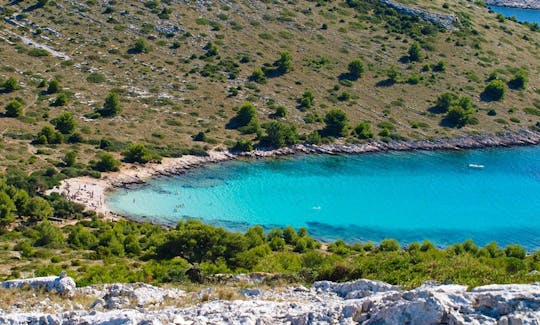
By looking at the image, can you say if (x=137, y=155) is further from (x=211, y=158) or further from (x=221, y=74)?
(x=221, y=74)

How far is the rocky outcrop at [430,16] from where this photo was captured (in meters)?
140

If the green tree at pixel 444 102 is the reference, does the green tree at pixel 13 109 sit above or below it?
below

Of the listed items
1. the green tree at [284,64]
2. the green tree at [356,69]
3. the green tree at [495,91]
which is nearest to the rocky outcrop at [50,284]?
the green tree at [284,64]

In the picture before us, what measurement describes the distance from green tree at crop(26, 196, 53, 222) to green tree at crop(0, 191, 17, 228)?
5.52 ft

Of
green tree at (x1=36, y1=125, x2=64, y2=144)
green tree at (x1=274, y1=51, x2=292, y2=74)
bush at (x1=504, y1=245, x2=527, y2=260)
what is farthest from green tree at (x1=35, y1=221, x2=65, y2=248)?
green tree at (x1=274, y1=51, x2=292, y2=74)

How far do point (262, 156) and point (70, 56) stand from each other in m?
39.2

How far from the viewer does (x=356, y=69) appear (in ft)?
401

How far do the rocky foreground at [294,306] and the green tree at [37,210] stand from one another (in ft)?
108

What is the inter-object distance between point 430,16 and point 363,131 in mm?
46608

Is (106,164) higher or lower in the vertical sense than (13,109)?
higher

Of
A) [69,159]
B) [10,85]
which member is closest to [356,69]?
[69,159]

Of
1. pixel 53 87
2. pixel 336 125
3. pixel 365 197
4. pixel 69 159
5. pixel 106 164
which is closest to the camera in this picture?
pixel 69 159

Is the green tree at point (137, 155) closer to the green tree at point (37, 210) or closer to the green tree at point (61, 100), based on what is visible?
the green tree at point (61, 100)

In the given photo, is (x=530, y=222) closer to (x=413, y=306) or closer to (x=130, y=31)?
(x=413, y=306)
